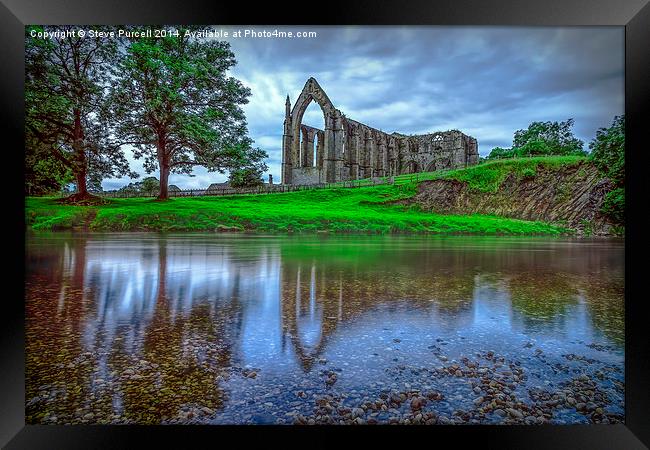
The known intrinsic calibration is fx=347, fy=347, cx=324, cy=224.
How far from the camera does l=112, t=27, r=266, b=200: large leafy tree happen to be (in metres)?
6.12

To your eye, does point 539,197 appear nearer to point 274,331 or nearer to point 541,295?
point 541,295

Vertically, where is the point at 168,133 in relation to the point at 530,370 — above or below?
above

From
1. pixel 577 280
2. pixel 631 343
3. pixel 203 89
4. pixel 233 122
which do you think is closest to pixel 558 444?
pixel 631 343

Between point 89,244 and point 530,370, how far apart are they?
25.7 ft

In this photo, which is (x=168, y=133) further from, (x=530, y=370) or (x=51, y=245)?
(x=530, y=370)

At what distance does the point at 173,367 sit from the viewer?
143 inches

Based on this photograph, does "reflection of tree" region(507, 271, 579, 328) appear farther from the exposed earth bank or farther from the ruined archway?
the ruined archway

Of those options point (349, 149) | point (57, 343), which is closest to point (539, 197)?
point (57, 343)

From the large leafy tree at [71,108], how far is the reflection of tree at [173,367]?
3.73 metres

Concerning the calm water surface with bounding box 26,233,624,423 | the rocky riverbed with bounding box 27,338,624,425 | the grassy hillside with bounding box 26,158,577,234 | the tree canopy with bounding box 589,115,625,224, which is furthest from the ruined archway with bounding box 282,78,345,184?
the rocky riverbed with bounding box 27,338,624,425

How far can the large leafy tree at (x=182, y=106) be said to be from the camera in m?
6.12

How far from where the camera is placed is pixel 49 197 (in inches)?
241

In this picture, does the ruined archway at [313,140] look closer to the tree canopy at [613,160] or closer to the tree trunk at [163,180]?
the tree trunk at [163,180]

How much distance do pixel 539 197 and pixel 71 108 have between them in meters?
16.6
